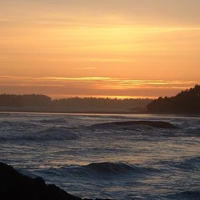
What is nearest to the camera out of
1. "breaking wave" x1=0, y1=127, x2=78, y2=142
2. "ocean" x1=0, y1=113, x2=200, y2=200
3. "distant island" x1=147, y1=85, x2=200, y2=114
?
"ocean" x1=0, y1=113, x2=200, y2=200

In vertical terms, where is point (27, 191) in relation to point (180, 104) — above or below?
below

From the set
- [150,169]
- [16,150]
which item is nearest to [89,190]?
[150,169]

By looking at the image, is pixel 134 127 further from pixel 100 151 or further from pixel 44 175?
pixel 44 175

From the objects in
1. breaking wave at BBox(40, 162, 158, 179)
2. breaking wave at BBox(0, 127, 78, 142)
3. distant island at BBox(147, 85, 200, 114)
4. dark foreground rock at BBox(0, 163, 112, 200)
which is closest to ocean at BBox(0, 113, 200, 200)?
breaking wave at BBox(40, 162, 158, 179)

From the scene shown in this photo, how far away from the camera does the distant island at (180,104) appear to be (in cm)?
10806

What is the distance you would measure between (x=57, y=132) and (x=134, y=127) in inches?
538

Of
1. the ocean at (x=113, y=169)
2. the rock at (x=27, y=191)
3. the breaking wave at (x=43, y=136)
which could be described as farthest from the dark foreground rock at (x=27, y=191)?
the breaking wave at (x=43, y=136)

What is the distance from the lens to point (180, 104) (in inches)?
4375

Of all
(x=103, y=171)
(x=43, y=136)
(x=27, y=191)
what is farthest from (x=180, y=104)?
(x=27, y=191)

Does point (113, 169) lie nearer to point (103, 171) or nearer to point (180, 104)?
point (103, 171)

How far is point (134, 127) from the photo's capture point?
4938 cm

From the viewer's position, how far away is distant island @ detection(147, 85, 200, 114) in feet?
355

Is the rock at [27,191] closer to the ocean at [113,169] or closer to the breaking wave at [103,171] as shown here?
the ocean at [113,169]

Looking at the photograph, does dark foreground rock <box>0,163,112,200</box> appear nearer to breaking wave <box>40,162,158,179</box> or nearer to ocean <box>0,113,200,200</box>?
ocean <box>0,113,200,200</box>
